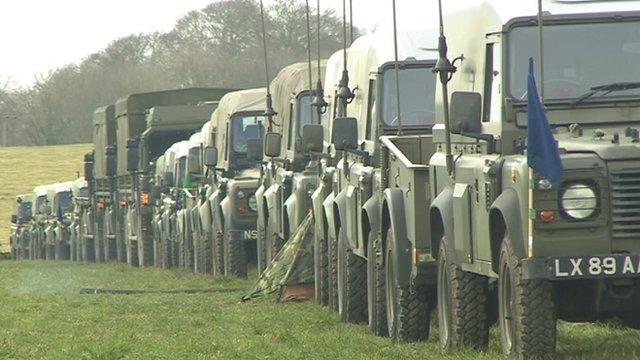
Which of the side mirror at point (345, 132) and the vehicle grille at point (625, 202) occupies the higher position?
the side mirror at point (345, 132)

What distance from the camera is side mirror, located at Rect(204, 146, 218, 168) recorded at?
28.4m

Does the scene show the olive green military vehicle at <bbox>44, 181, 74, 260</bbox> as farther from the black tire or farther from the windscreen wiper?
the windscreen wiper

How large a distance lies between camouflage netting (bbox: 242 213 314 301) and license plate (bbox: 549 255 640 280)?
384 inches

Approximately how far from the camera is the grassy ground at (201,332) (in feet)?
43.7

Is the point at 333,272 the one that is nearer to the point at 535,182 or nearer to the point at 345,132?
the point at 345,132

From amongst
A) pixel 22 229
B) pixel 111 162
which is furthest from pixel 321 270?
pixel 22 229

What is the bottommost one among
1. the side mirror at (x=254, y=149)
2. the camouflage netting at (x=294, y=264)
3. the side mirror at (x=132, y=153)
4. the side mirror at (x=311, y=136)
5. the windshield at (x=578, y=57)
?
the camouflage netting at (x=294, y=264)

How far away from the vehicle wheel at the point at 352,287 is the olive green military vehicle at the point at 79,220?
2617cm

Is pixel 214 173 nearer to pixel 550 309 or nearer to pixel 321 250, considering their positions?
pixel 321 250

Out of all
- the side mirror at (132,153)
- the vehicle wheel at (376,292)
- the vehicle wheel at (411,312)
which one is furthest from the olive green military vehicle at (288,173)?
the side mirror at (132,153)

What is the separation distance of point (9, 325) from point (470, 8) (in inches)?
259

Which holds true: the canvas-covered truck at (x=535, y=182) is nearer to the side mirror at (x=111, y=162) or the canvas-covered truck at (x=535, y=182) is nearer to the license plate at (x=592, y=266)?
the license plate at (x=592, y=266)

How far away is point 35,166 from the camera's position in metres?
92.5

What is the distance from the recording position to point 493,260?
1152 cm
